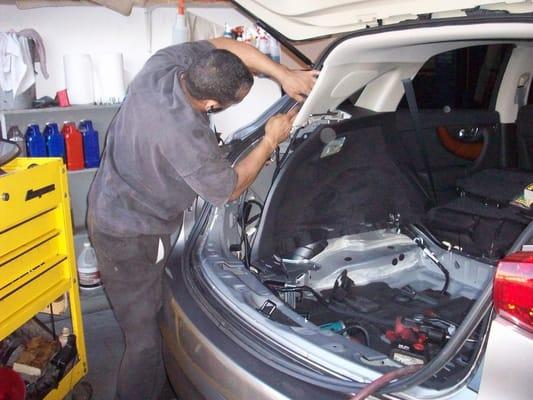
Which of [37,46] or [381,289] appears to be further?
[37,46]

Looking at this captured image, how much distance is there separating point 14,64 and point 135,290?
2226 mm

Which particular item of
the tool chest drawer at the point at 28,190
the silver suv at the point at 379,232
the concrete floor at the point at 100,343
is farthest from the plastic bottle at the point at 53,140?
the silver suv at the point at 379,232

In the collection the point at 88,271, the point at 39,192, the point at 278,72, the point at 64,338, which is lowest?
the point at 88,271

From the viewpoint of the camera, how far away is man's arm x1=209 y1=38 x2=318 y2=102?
2.18 metres

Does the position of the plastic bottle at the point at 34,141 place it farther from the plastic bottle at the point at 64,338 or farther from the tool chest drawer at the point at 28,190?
the plastic bottle at the point at 64,338

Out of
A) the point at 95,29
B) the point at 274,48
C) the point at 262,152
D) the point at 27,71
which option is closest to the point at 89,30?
the point at 95,29

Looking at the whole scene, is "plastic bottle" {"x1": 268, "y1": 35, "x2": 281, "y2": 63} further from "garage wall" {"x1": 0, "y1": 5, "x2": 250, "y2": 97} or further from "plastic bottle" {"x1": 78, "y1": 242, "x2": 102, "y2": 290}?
"plastic bottle" {"x1": 78, "y1": 242, "x2": 102, "y2": 290}

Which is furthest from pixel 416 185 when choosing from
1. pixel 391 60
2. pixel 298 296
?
pixel 298 296

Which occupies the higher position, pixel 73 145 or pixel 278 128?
pixel 278 128

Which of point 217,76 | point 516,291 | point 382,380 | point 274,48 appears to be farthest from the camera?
point 274,48

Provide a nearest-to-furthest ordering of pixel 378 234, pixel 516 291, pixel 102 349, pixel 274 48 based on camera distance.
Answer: pixel 516 291, pixel 378 234, pixel 102 349, pixel 274 48

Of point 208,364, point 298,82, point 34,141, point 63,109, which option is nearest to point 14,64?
point 63,109

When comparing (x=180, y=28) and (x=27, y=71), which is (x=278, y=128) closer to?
(x=180, y=28)

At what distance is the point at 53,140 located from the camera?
3.86 m
